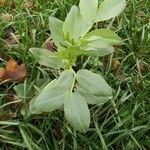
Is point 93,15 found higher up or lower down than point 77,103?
higher up

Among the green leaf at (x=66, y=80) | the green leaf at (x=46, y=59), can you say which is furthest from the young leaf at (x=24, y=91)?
the green leaf at (x=66, y=80)

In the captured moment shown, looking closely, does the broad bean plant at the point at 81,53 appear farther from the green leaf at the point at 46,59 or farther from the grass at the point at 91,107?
the grass at the point at 91,107

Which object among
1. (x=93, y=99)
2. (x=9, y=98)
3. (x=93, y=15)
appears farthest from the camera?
(x=9, y=98)

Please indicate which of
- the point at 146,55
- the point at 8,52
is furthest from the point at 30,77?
the point at 146,55

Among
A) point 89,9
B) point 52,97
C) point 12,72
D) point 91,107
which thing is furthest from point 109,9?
point 12,72

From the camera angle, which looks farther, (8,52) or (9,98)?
(8,52)

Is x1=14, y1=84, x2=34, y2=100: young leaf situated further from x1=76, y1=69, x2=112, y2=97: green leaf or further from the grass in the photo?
x1=76, y1=69, x2=112, y2=97: green leaf

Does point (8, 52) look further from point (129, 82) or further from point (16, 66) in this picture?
point (129, 82)

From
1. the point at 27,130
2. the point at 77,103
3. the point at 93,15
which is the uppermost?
the point at 93,15
